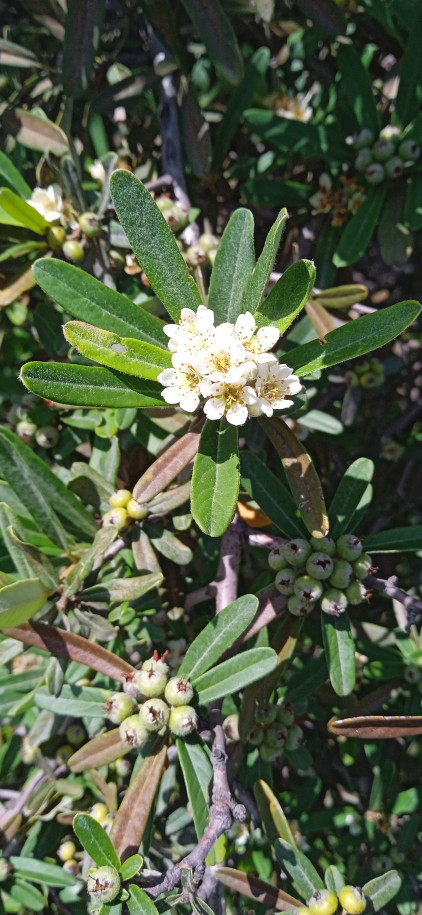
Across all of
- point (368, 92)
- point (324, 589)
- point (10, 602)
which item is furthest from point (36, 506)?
point (368, 92)

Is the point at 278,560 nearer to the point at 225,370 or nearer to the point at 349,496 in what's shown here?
the point at 349,496

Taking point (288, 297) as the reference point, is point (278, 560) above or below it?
below

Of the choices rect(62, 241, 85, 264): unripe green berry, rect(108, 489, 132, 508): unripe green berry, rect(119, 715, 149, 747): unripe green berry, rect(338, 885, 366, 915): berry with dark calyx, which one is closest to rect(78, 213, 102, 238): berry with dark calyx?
rect(62, 241, 85, 264): unripe green berry

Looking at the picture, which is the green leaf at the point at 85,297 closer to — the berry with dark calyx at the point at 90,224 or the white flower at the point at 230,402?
the white flower at the point at 230,402

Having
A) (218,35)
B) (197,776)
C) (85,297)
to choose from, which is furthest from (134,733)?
(218,35)

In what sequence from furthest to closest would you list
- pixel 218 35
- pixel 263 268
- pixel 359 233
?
pixel 359 233, pixel 218 35, pixel 263 268

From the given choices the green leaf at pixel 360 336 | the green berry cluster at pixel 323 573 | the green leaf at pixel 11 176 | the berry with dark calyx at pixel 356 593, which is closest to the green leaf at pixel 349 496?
the green berry cluster at pixel 323 573
